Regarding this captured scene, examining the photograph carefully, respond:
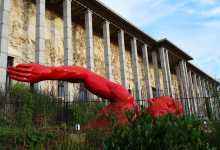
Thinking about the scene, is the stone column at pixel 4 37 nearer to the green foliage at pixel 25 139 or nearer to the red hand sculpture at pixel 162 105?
the green foliage at pixel 25 139

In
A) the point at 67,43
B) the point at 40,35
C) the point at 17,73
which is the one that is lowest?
the point at 17,73

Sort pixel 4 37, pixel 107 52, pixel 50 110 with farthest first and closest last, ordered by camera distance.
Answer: pixel 107 52 → pixel 4 37 → pixel 50 110

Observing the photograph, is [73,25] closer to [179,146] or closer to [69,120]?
[69,120]

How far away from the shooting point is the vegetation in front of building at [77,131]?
6.04 m

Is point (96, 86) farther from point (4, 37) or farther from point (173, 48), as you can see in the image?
point (173, 48)

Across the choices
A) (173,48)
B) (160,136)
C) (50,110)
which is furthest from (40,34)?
(173,48)

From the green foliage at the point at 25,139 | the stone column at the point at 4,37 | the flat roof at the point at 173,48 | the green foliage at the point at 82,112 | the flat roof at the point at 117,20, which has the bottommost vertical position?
the green foliage at the point at 25,139

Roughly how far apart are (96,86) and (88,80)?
1.16 ft

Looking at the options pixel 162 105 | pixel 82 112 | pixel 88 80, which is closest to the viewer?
pixel 88 80

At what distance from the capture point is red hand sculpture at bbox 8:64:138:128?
1156cm

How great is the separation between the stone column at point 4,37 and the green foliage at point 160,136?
581 inches

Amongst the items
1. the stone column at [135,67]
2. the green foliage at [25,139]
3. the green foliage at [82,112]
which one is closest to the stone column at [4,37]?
the green foliage at [82,112]

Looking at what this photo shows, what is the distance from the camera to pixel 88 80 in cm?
1297

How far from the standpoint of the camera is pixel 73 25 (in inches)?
1220
